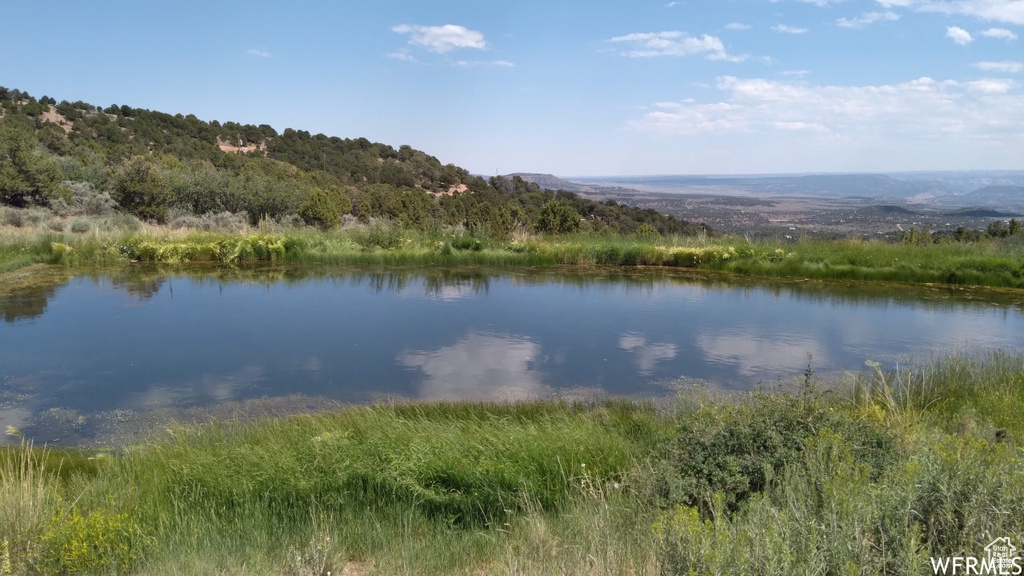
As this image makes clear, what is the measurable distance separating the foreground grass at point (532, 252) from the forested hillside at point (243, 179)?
1949 mm

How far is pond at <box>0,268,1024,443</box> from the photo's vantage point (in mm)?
6734

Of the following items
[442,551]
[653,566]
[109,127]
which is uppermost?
[109,127]

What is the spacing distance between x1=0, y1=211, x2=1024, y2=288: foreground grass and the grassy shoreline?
0.07 feet

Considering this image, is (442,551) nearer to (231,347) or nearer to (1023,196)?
(231,347)

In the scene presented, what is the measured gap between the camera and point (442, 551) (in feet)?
11.9

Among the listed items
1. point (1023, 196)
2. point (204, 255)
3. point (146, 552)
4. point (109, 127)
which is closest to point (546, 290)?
point (204, 255)

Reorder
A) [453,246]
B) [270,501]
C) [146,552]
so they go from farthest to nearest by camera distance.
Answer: [453,246] → [270,501] → [146,552]

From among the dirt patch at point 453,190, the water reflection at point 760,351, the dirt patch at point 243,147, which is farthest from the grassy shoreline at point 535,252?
the dirt patch at point 243,147

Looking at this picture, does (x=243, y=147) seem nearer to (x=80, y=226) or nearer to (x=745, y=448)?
(x=80, y=226)

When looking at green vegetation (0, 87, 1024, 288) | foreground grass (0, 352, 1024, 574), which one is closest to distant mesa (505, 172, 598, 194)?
green vegetation (0, 87, 1024, 288)

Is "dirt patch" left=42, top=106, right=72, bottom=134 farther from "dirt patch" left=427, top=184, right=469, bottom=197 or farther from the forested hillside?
"dirt patch" left=427, top=184, right=469, bottom=197

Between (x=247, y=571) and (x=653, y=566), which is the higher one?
(x=653, y=566)

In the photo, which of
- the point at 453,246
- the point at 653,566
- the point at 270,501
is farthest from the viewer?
the point at 453,246

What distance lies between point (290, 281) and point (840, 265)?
1130cm
